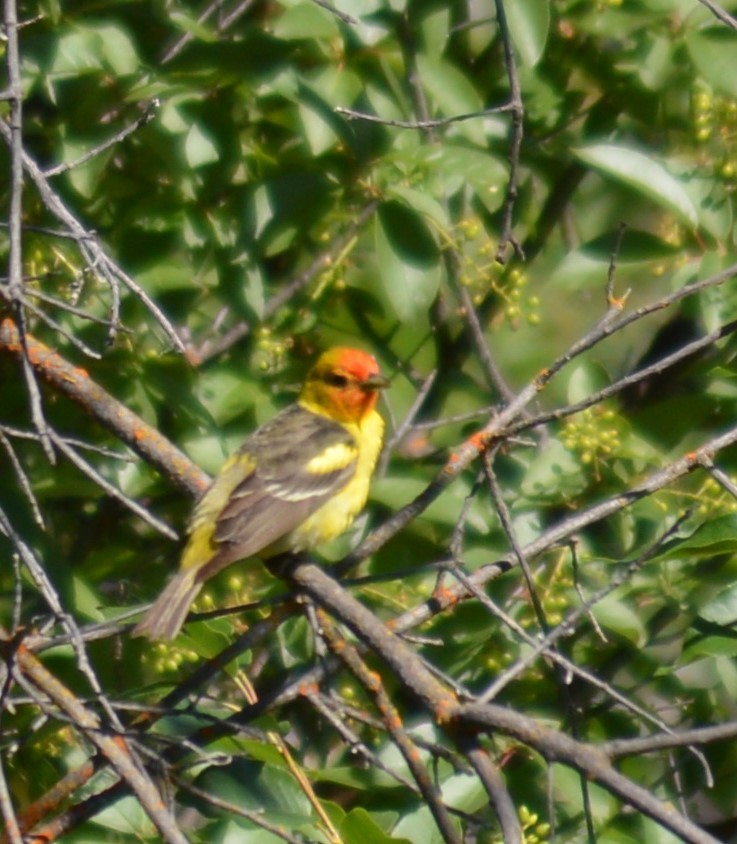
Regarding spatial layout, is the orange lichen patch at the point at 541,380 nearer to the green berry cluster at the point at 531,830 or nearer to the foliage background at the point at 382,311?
A: the foliage background at the point at 382,311

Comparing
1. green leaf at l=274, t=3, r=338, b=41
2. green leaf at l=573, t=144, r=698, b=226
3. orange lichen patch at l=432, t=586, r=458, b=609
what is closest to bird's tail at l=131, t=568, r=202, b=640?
orange lichen patch at l=432, t=586, r=458, b=609

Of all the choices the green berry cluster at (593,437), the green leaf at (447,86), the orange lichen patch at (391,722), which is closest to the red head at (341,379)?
the green berry cluster at (593,437)

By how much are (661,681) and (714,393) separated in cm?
74

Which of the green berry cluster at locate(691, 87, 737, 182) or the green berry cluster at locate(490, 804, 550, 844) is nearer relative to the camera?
the green berry cluster at locate(490, 804, 550, 844)

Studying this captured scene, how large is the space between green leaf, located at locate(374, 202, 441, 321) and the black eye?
605mm

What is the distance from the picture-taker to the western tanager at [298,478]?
3654mm

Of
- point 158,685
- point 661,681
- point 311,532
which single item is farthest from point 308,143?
point 661,681

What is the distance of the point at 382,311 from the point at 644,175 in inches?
31.2

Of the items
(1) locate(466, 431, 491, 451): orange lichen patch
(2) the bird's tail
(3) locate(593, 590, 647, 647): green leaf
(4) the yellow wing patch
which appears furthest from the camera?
(4) the yellow wing patch

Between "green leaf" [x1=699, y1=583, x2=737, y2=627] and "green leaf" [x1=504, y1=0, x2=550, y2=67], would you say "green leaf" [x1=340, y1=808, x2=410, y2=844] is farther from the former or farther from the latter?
"green leaf" [x1=504, y1=0, x2=550, y2=67]

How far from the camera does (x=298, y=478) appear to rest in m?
4.16

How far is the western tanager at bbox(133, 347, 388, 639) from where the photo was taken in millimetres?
3654

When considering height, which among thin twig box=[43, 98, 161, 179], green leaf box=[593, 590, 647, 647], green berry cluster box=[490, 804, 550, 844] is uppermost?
thin twig box=[43, 98, 161, 179]

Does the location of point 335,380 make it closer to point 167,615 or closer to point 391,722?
point 167,615
